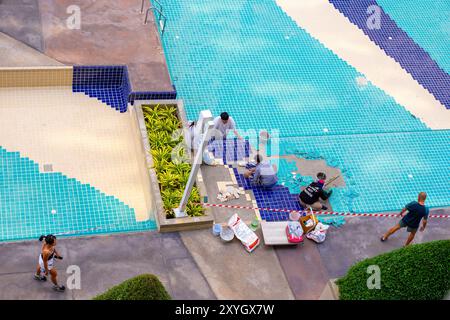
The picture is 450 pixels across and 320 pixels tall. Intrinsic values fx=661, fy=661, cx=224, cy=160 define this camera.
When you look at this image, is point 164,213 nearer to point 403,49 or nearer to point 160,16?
point 160,16

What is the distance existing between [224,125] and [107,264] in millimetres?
3716

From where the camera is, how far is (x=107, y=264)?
11367 mm

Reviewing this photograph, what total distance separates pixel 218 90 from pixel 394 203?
4658 millimetres

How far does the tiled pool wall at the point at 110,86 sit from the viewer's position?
556 inches

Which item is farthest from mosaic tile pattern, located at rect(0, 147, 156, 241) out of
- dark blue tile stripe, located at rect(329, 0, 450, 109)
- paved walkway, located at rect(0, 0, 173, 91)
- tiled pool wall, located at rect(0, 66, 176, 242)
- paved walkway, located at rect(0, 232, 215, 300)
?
dark blue tile stripe, located at rect(329, 0, 450, 109)

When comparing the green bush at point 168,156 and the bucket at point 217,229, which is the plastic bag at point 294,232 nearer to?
the bucket at point 217,229

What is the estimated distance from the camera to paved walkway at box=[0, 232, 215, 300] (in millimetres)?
10781

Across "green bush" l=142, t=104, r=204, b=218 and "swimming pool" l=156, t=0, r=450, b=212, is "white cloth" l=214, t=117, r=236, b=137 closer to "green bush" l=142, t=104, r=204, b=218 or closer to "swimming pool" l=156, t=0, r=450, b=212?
"green bush" l=142, t=104, r=204, b=218

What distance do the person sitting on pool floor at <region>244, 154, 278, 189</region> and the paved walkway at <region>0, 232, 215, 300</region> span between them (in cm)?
210

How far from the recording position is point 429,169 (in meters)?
14.5

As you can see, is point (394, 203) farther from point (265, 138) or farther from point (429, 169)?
point (265, 138)

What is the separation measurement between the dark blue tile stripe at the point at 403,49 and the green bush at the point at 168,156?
6.52m
